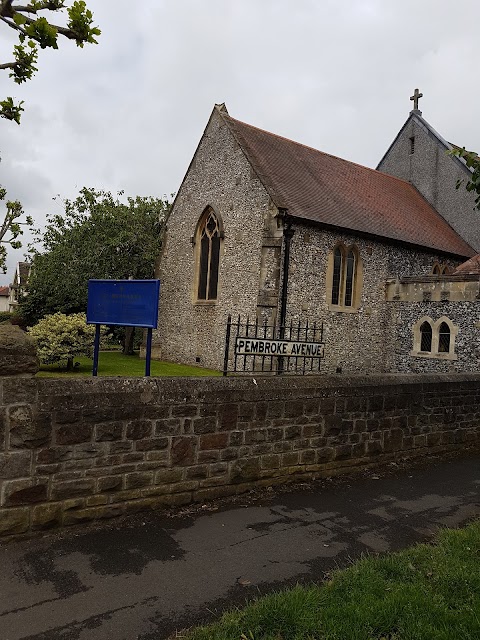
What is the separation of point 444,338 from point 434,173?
1152 centimetres

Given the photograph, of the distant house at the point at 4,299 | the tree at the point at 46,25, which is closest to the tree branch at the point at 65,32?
the tree at the point at 46,25

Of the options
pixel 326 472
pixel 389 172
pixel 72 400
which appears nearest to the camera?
pixel 72 400

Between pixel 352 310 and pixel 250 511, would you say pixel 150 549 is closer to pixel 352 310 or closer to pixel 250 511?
pixel 250 511

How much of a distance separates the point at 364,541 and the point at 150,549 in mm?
1931

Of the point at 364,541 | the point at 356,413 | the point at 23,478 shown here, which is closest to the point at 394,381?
the point at 356,413

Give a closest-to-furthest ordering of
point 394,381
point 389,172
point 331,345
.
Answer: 1. point 394,381
2. point 331,345
3. point 389,172

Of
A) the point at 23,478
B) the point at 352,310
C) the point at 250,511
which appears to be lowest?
the point at 250,511

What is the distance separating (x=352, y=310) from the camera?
61.0 feet

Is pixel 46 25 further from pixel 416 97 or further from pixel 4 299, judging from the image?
pixel 4 299

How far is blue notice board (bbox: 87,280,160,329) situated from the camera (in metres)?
6.03

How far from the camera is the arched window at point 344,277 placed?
17822 mm

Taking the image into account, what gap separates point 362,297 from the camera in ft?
61.7

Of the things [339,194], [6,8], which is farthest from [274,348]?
[339,194]

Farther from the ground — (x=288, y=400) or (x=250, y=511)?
(x=288, y=400)
